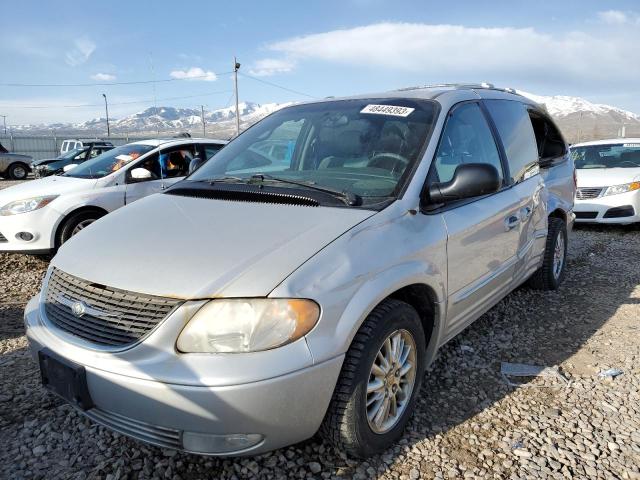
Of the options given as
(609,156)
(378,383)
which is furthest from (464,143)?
(609,156)

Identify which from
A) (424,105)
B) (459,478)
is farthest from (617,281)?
(459,478)

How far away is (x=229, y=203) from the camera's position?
2584mm

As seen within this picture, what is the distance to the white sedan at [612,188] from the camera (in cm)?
747

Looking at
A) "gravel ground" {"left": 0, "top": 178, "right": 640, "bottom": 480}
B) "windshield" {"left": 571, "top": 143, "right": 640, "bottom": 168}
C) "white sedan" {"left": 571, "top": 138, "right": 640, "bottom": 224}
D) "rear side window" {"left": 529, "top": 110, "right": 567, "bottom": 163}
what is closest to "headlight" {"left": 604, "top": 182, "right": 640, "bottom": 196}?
"white sedan" {"left": 571, "top": 138, "right": 640, "bottom": 224}

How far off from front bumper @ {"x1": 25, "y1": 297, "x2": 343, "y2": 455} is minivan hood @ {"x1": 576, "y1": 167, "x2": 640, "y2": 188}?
291 inches

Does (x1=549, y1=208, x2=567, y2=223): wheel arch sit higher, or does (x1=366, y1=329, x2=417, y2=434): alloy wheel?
(x1=549, y1=208, x2=567, y2=223): wheel arch

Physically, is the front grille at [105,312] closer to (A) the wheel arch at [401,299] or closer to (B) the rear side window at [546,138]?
(A) the wheel arch at [401,299]

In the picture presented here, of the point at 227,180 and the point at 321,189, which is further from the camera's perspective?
the point at 227,180

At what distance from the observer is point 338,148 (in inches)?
116

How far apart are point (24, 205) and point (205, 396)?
15.6 ft

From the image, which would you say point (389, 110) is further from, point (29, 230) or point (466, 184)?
point (29, 230)

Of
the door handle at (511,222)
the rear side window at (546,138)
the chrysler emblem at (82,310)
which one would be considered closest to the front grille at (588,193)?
the rear side window at (546,138)

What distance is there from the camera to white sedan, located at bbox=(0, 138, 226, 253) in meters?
5.36

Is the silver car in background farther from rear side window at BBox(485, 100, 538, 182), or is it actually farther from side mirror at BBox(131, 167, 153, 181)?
rear side window at BBox(485, 100, 538, 182)
